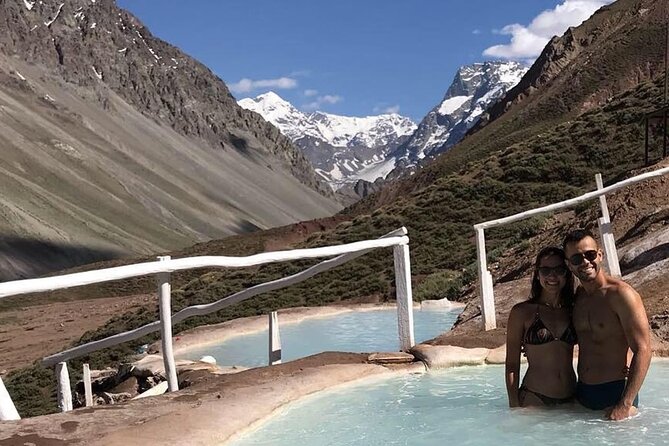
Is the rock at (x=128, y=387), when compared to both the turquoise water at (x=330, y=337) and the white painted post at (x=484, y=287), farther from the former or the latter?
the white painted post at (x=484, y=287)

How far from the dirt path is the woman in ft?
70.3

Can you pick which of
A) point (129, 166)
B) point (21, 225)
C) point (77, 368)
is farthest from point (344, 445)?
point (129, 166)

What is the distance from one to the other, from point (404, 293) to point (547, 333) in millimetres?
2853

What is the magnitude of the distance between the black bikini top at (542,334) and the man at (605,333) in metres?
0.07

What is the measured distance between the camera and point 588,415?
5648mm

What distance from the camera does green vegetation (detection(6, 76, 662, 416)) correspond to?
21.0 metres

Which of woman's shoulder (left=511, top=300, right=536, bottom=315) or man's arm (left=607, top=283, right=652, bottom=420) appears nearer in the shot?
man's arm (left=607, top=283, right=652, bottom=420)

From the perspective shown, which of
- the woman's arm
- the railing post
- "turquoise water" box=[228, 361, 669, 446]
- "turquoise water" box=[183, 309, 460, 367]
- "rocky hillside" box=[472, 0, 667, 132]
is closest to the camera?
"turquoise water" box=[228, 361, 669, 446]

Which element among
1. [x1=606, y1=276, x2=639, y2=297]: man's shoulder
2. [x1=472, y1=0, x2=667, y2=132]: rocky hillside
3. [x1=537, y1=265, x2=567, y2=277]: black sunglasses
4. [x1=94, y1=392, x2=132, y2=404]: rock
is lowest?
[x1=94, y1=392, x2=132, y2=404]: rock

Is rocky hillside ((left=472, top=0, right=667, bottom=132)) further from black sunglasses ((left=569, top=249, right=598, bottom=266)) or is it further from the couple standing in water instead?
black sunglasses ((left=569, top=249, right=598, bottom=266))

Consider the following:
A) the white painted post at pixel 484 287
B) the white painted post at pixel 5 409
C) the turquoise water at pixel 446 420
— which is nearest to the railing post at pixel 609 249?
the white painted post at pixel 484 287

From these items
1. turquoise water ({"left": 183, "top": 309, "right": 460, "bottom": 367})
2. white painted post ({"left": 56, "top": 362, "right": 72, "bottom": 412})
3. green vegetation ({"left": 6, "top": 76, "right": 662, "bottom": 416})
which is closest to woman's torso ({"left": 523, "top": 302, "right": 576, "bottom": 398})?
white painted post ({"left": 56, "top": 362, "right": 72, "bottom": 412})

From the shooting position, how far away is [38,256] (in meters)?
79.4

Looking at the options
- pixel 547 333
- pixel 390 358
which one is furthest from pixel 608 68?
pixel 547 333
